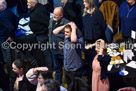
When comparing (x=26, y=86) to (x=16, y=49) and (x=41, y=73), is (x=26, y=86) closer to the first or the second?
(x=41, y=73)

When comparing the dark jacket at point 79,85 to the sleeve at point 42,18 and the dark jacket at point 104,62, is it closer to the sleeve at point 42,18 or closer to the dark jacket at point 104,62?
the dark jacket at point 104,62

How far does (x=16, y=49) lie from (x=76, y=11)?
5.18 ft

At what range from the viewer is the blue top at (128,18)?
5594mm

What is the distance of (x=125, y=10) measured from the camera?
5703 millimetres

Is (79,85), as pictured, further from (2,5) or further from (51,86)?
(2,5)

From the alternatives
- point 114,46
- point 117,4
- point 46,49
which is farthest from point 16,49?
point 117,4

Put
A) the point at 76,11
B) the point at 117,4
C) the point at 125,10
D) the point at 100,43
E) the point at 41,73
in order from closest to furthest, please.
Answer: the point at 41,73 < the point at 100,43 < the point at 125,10 < the point at 76,11 < the point at 117,4

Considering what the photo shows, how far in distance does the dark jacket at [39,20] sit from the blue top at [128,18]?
142cm

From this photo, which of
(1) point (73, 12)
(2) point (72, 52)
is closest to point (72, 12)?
(1) point (73, 12)

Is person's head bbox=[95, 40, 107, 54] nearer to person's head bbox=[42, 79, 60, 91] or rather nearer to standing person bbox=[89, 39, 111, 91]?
standing person bbox=[89, 39, 111, 91]

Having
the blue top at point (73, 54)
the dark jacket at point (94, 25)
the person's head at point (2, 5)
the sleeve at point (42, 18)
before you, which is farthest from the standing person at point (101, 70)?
the person's head at point (2, 5)

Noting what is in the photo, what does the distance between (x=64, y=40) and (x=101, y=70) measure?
83cm

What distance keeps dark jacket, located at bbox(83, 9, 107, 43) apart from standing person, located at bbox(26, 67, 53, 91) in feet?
5.31

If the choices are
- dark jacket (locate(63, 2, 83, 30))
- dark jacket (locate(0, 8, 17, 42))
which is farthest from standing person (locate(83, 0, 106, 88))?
dark jacket (locate(0, 8, 17, 42))
